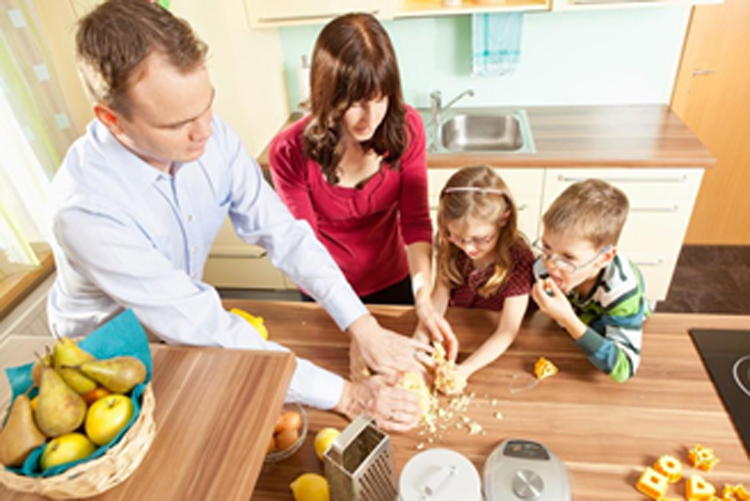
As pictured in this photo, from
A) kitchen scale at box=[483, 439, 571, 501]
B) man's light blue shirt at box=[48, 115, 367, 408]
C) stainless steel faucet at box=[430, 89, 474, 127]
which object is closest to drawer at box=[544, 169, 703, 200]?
stainless steel faucet at box=[430, 89, 474, 127]

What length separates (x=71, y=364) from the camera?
660 millimetres

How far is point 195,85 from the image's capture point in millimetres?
862

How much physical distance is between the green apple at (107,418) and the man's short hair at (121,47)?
483 mm

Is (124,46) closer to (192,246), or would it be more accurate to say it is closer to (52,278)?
(192,246)

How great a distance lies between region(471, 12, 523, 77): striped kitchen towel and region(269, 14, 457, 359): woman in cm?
131

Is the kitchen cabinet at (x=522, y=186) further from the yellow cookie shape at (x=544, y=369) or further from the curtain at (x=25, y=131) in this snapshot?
the curtain at (x=25, y=131)

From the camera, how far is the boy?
3.68ft

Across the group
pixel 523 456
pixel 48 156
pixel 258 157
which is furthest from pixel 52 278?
pixel 523 456

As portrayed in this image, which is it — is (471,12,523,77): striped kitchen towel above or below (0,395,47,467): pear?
below

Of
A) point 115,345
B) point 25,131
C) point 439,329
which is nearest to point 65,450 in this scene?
point 115,345

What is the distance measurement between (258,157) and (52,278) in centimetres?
106

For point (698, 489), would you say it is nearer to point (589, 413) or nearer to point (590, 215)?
point (589, 413)

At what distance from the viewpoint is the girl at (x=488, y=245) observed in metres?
1.22

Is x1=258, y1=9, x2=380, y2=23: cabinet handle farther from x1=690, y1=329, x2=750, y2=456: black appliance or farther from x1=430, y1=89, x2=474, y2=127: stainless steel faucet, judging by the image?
x1=690, y1=329, x2=750, y2=456: black appliance
